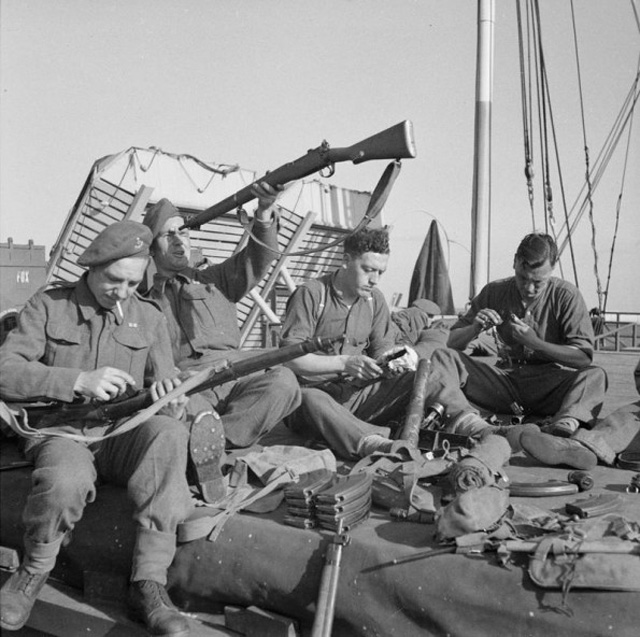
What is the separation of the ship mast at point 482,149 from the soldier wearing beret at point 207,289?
3501 millimetres

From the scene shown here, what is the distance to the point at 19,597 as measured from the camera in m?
3.13

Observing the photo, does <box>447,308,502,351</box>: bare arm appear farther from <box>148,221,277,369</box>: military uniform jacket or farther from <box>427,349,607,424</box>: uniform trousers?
<box>148,221,277,369</box>: military uniform jacket

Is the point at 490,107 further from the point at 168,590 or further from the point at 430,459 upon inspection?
the point at 168,590

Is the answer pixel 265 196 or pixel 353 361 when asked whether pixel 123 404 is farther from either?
pixel 265 196

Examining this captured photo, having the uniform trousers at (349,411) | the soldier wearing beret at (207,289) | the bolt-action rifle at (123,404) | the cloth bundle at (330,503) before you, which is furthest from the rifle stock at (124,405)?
the uniform trousers at (349,411)

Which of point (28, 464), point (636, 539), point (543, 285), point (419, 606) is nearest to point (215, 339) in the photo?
point (28, 464)

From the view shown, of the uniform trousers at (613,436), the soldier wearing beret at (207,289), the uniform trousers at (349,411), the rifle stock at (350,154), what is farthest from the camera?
the soldier wearing beret at (207,289)

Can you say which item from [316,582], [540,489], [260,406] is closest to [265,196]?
[260,406]

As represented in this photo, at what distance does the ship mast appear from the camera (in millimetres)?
7805

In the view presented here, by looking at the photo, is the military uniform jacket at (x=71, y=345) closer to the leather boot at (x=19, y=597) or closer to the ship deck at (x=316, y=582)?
the ship deck at (x=316, y=582)

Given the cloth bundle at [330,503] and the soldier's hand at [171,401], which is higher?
the soldier's hand at [171,401]

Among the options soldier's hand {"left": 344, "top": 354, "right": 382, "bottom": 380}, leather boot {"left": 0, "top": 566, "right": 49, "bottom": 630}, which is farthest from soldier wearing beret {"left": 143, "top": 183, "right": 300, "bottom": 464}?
leather boot {"left": 0, "top": 566, "right": 49, "bottom": 630}

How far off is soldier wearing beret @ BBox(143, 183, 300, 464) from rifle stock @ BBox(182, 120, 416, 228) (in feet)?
0.49

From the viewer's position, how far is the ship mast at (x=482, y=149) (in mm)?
7805
